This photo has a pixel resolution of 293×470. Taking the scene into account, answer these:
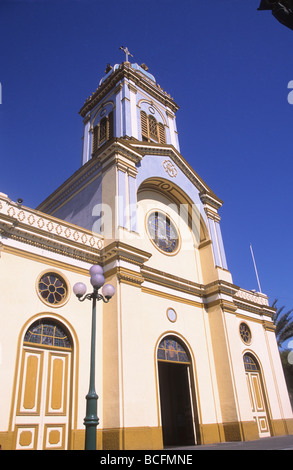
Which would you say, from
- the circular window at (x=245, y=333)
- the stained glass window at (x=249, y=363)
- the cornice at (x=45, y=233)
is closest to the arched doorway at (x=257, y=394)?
the stained glass window at (x=249, y=363)

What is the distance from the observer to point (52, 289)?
1245 centimetres

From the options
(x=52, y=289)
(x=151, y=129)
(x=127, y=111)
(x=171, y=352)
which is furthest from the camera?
(x=151, y=129)

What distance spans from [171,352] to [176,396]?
3112 mm

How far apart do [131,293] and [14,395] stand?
5044 mm

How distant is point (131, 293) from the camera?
13.4 meters

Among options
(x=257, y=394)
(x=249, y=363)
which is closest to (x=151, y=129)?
(x=249, y=363)

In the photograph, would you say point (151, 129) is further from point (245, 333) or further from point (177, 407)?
point (177, 407)

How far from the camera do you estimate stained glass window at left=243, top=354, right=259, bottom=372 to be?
19.0m

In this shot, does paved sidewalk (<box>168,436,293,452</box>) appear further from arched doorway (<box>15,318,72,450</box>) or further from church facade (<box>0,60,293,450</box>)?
arched doorway (<box>15,318,72,450</box>)

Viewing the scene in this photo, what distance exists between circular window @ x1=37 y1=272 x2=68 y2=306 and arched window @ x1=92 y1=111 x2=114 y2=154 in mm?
11371

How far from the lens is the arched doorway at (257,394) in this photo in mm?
18031

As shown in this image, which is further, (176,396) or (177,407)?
(176,396)

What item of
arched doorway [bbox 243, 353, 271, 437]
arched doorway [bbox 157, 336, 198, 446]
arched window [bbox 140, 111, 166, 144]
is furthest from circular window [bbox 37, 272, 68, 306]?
arched window [bbox 140, 111, 166, 144]
